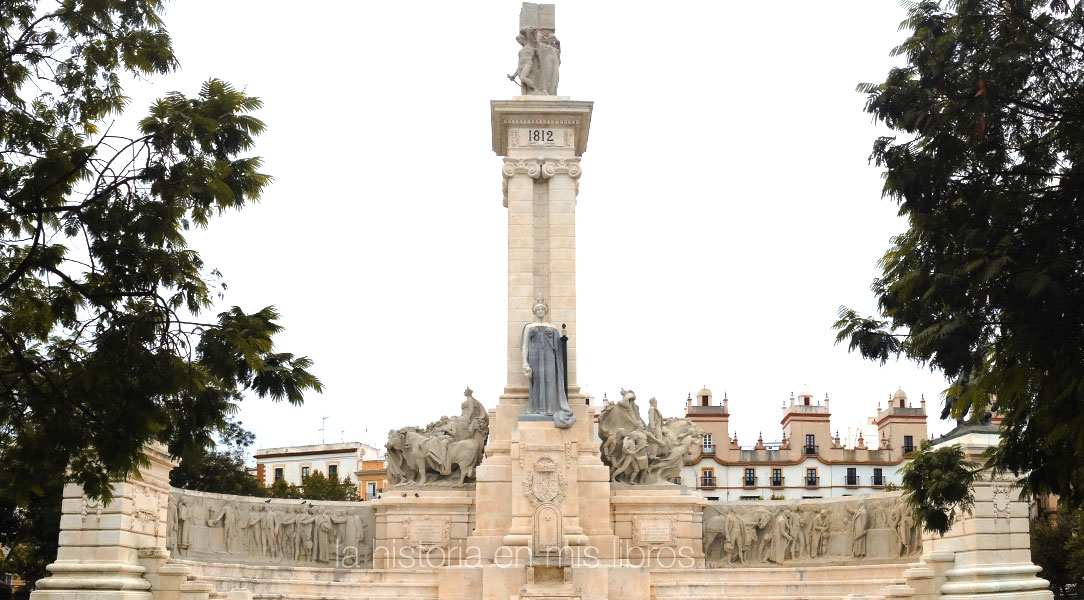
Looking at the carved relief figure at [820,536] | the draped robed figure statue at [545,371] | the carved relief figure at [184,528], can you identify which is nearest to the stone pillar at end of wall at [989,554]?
the carved relief figure at [820,536]

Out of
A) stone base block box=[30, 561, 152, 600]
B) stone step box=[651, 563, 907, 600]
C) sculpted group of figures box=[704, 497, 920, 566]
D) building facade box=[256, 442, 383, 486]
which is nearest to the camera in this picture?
stone base block box=[30, 561, 152, 600]

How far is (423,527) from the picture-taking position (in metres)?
27.8

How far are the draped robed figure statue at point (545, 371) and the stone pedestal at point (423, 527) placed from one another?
281 cm

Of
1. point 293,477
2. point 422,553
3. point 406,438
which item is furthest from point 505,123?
point 293,477

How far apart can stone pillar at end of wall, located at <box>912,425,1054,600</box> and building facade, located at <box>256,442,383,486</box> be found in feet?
171

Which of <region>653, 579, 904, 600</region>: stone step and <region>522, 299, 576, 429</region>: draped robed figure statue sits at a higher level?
<region>522, 299, 576, 429</region>: draped robed figure statue

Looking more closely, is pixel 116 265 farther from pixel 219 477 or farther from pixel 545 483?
pixel 219 477

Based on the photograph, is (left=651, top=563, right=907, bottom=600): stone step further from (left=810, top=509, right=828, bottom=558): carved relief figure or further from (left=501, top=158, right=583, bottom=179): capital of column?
(left=501, top=158, right=583, bottom=179): capital of column

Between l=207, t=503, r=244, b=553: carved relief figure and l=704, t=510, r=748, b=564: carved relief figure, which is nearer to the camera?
l=207, t=503, r=244, b=553: carved relief figure

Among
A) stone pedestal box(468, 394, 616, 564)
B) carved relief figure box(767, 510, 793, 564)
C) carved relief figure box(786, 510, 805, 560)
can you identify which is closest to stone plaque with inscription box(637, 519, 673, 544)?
stone pedestal box(468, 394, 616, 564)

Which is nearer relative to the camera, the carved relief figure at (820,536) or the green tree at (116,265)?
the green tree at (116,265)

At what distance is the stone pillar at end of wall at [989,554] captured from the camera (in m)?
22.8

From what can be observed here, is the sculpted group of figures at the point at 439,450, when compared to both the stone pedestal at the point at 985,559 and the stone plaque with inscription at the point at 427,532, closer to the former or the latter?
the stone plaque with inscription at the point at 427,532

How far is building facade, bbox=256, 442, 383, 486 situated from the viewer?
7338 centimetres
